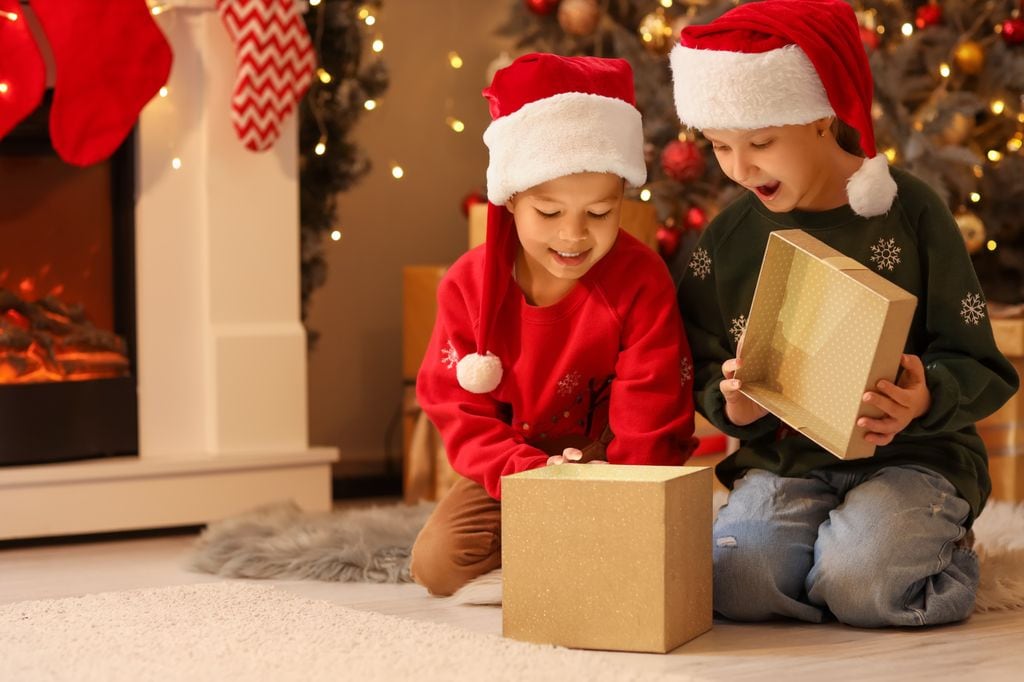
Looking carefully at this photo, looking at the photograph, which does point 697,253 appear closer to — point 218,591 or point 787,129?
point 787,129

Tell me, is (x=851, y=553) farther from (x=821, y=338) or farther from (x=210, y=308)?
(x=210, y=308)

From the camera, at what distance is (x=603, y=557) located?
166cm

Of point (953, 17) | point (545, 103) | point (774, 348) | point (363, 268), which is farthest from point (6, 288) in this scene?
point (953, 17)

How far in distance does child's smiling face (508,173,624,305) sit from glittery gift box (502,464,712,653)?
1.22ft

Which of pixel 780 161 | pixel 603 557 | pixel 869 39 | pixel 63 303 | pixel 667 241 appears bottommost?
pixel 603 557

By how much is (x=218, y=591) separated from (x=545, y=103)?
0.83 m

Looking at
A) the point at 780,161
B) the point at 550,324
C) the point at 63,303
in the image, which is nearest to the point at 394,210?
the point at 63,303

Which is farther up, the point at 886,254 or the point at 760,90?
the point at 760,90

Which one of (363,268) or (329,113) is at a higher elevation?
(329,113)

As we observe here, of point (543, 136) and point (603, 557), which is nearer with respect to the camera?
point (603, 557)

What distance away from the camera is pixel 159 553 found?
251 centimetres

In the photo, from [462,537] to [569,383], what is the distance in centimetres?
27

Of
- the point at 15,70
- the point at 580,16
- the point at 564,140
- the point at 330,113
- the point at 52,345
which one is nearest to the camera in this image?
the point at 564,140

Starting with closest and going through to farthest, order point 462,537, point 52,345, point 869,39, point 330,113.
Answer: point 462,537 → point 52,345 → point 869,39 → point 330,113
